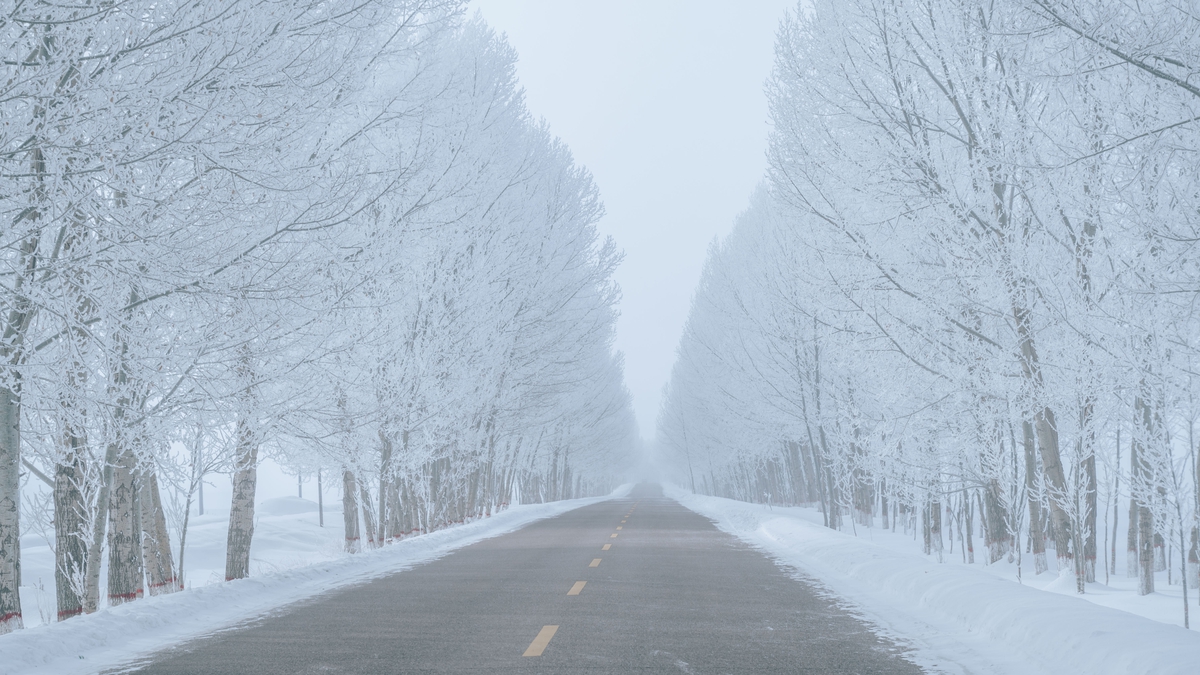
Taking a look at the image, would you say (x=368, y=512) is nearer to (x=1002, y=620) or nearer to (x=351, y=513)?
(x=351, y=513)

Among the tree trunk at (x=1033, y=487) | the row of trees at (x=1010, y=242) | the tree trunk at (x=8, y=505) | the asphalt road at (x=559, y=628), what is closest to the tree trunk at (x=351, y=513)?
the asphalt road at (x=559, y=628)

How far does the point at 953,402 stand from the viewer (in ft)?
51.6

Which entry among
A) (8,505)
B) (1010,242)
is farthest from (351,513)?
(1010,242)

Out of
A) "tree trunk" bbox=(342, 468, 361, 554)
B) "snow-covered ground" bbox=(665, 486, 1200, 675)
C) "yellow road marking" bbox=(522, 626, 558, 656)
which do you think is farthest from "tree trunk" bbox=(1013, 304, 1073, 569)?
"tree trunk" bbox=(342, 468, 361, 554)

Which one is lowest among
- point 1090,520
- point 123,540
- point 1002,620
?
point 1090,520

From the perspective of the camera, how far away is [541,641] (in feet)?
23.2

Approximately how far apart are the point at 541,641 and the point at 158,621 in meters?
3.53

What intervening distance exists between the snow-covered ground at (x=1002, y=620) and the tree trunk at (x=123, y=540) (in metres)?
7.89

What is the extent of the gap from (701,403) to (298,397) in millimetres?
47597

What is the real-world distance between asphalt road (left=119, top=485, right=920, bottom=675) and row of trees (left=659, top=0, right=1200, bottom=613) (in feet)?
12.4

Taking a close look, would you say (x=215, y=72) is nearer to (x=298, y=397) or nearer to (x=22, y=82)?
(x=22, y=82)

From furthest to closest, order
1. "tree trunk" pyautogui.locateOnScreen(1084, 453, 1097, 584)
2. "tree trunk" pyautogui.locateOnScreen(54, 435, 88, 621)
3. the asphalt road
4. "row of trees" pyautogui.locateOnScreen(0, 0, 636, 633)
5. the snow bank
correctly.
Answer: "tree trunk" pyautogui.locateOnScreen(1084, 453, 1097, 584) < "tree trunk" pyautogui.locateOnScreen(54, 435, 88, 621) < the snow bank < the asphalt road < "row of trees" pyautogui.locateOnScreen(0, 0, 636, 633)

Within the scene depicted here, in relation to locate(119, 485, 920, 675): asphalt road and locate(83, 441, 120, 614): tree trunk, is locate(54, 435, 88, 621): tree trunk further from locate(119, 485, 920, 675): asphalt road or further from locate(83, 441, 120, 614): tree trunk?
locate(119, 485, 920, 675): asphalt road

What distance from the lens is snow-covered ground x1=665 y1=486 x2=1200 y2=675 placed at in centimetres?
584
